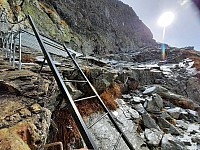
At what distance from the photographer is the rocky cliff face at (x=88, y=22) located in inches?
757

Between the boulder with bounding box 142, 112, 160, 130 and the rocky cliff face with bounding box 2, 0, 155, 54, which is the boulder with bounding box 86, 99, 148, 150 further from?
the rocky cliff face with bounding box 2, 0, 155, 54

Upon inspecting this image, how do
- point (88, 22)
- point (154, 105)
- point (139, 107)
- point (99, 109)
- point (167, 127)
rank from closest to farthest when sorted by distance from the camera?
point (99, 109) → point (167, 127) → point (139, 107) → point (154, 105) → point (88, 22)

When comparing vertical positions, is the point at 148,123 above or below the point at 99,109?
below

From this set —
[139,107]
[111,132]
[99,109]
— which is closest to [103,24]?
[139,107]

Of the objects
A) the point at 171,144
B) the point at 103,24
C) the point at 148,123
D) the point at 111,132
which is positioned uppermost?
the point at 103,24

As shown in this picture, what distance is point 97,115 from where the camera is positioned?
5.14m

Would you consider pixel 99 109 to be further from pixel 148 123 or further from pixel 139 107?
pixel 139 107

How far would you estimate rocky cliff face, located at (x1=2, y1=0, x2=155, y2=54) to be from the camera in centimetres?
1923

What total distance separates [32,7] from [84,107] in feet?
55.1

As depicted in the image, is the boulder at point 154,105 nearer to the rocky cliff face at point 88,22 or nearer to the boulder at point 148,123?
the boulder at point 148,123

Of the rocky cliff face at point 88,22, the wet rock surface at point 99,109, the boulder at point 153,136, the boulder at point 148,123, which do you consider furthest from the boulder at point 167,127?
the rocky cliff face at point 88,22

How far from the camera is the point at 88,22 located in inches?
1272

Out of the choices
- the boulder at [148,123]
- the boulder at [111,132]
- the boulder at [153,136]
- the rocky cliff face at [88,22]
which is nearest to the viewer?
the boulder at [111,132]

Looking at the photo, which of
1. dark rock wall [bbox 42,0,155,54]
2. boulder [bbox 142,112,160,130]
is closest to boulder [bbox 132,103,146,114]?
boulder [bbox 142,112,160,130]
